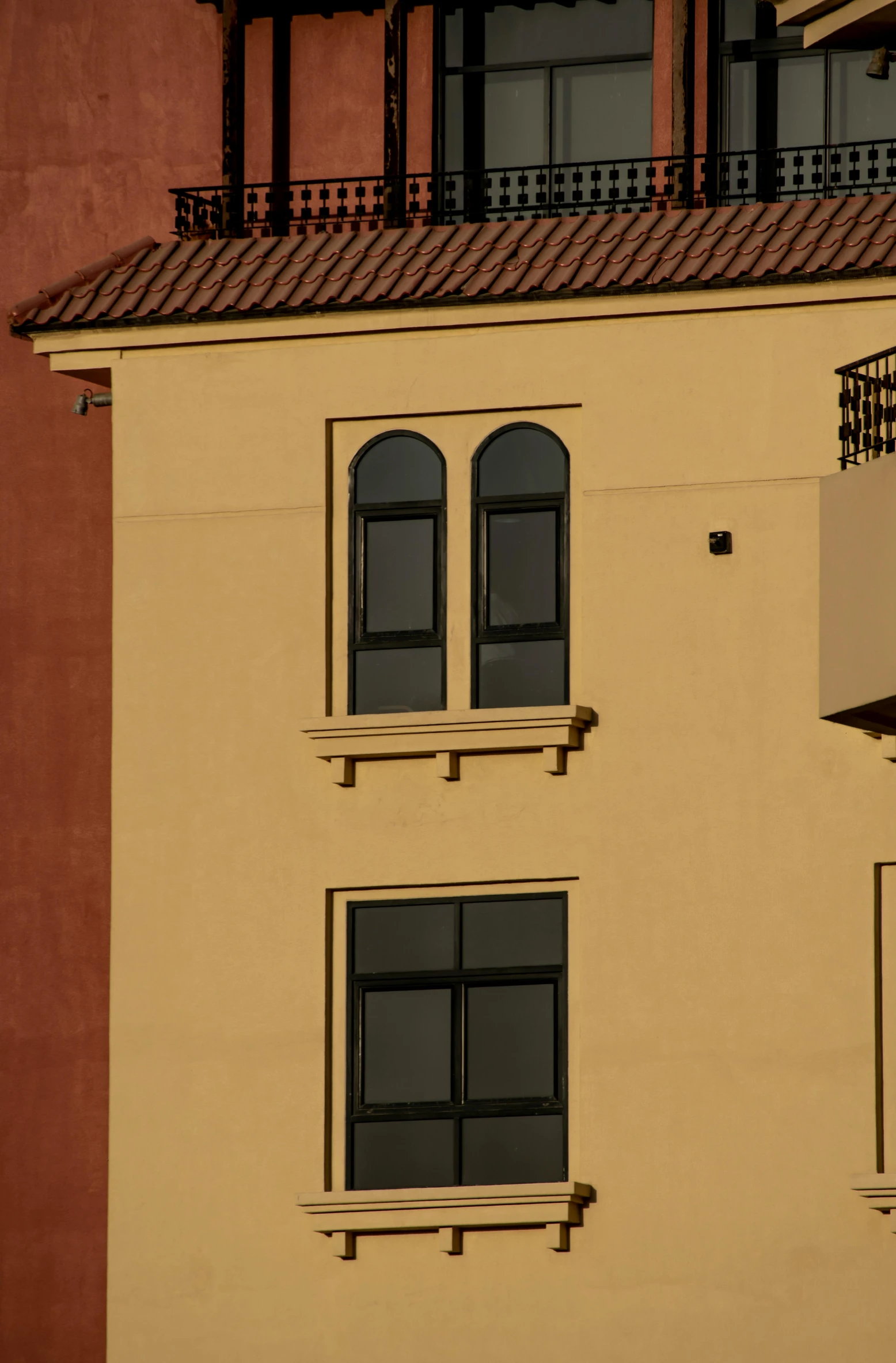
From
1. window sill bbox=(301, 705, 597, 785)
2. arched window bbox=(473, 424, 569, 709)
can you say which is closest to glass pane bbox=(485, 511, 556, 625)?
arched window bbox=(473, 424, 569, 709)

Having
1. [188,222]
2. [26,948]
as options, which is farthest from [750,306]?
[26,948]

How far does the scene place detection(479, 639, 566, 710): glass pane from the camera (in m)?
21.3

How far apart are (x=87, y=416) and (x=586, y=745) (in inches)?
209

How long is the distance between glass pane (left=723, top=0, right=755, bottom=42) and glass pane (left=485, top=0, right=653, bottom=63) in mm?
574

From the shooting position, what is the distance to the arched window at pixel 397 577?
2156 centimetres

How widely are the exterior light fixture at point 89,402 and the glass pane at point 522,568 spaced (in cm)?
322

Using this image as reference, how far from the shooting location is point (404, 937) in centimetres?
2114

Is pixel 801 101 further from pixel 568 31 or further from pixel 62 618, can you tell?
pixel 62 618

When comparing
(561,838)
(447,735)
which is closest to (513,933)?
(561,838)

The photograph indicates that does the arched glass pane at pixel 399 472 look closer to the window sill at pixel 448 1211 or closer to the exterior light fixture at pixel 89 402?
the exterior light fixture at pixel 89 402

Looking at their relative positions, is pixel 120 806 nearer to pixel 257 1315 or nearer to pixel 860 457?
pixel 257 1315

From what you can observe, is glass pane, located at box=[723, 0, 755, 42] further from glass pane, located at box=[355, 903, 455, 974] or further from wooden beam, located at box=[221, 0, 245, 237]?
glass pane, located at box=[355, 903, 455, 974]

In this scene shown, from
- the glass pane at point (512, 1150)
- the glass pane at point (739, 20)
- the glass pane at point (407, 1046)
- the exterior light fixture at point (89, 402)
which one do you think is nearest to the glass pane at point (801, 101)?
the glass pane at point (739, 20)

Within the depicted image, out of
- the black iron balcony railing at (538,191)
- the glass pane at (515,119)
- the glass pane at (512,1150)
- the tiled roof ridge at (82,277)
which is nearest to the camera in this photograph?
the glass pane at (512,1150)
